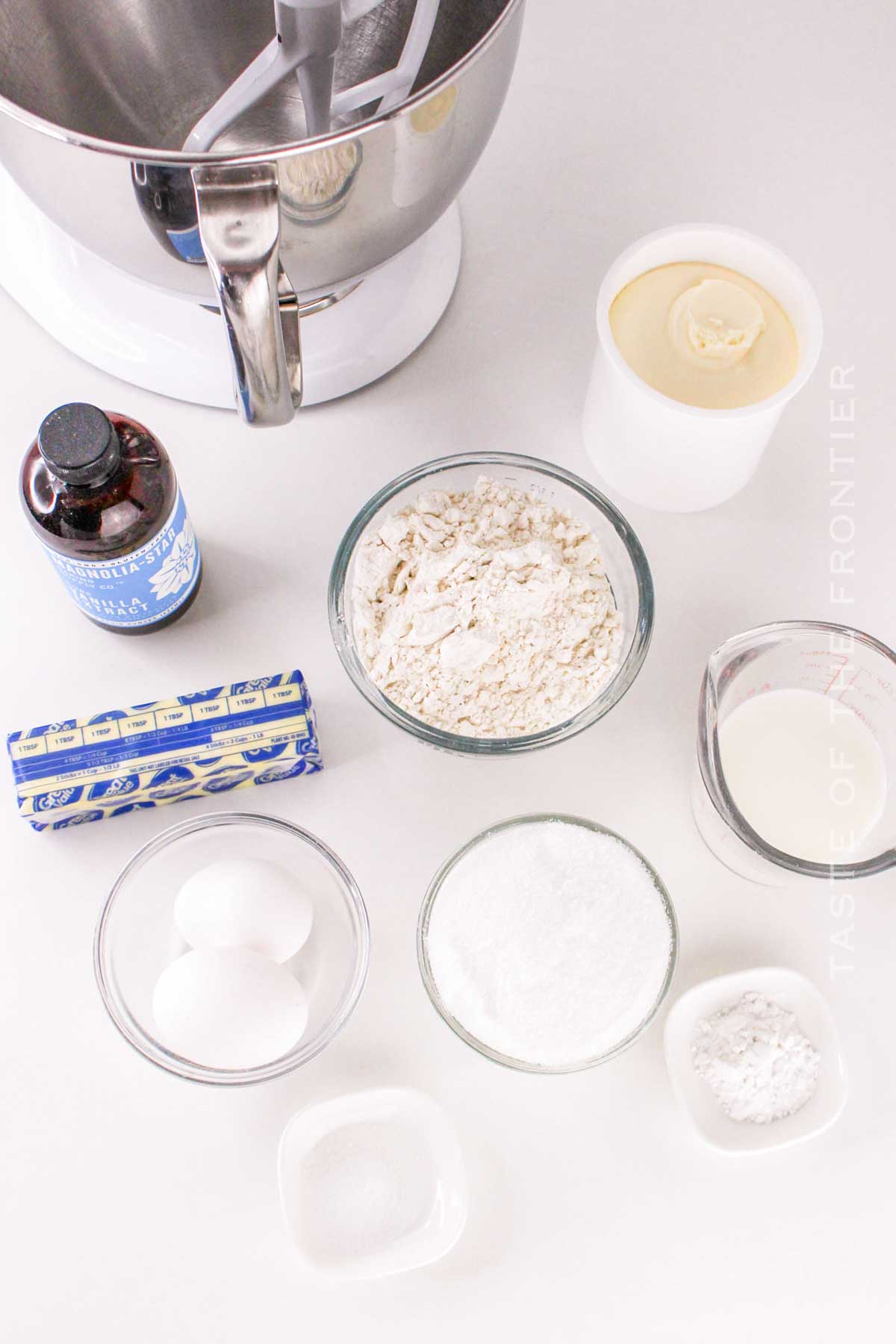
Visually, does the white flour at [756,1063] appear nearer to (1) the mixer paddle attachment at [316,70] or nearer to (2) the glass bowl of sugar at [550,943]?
(2) the glass bowl of sugar at [550,943]

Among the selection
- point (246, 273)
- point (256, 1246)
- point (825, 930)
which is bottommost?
point (256, 1246)

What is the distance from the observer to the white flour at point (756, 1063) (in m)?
0.82

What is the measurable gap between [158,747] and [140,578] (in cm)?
12

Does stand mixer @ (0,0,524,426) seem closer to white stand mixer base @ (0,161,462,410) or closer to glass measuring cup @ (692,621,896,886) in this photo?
white stand mixer base @ (0,161,462,410)

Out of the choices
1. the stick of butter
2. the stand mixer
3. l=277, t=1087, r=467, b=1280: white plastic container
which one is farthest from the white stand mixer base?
l=277, t=1087, r=467, b=1280: white plastic container

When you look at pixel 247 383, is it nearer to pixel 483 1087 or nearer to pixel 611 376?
pixel 611 376

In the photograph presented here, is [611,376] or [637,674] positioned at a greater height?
[611,376]

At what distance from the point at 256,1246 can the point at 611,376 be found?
669mm

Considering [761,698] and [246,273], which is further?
[761,698]

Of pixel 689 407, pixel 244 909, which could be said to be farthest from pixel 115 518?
pixel 689 407

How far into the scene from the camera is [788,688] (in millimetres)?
869


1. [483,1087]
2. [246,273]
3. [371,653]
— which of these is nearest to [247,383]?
[246,273]

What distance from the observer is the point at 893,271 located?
3.22ft

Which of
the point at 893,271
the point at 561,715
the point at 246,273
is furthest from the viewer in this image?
the point at 893,271
